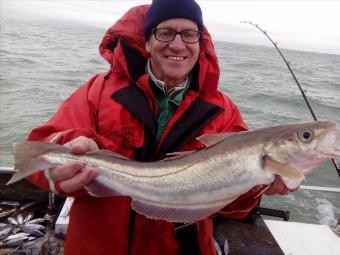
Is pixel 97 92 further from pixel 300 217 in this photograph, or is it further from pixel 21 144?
pixel 300 217

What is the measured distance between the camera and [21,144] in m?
2.54

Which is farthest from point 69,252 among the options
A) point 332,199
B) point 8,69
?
point 8,69

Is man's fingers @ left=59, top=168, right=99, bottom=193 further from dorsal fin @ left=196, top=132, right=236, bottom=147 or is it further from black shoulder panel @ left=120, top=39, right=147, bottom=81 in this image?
black shoulder panel @ left=120, top=39, right=147, bottom=81

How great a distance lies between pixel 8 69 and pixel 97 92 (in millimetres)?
23610

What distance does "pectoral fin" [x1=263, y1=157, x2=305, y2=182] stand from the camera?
244 cm

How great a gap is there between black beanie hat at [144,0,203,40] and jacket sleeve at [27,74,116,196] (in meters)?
0.74

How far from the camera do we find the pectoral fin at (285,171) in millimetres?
2436

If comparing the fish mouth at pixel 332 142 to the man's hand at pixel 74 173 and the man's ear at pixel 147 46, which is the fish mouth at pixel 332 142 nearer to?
the man's hand at pixel 74 173

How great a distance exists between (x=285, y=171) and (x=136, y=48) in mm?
1782

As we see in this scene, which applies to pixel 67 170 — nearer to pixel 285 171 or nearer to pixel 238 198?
pixel 238 198

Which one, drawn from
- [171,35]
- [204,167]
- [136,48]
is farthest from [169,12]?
[204,167]

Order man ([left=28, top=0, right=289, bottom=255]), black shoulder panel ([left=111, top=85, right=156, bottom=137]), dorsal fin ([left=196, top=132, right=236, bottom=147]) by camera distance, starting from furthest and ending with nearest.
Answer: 1. black shoulder panel ([left=111, top=85, right=156, bottom=137])
2. man ([left=28, top=0, right=289, bottom=255])
3. dorsal fin ([left=196, top=132, right=236, bottom=147])

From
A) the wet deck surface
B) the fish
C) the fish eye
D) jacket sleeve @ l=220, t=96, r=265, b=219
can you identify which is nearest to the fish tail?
the fish

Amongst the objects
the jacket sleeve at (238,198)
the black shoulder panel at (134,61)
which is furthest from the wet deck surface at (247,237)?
the black shoulder panel at (134,61)
